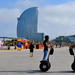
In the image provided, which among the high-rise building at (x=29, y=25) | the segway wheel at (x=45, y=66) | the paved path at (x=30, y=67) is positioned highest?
the high-rise building at (x=29, y=25)

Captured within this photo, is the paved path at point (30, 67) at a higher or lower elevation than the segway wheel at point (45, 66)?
lower

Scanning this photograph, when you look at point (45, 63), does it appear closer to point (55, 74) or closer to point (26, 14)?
point (55, 74)

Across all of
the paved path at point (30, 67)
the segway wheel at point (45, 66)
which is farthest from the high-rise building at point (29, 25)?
the segway wheel at point (45, 66)

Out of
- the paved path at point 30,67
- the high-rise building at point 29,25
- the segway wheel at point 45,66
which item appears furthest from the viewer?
the high-rise building at point 29,25

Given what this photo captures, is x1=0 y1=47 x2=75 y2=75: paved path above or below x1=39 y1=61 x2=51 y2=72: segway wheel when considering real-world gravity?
below

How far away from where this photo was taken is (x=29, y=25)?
190 meters

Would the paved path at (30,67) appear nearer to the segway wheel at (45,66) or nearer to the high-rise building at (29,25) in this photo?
the segway wheel at (45,66)

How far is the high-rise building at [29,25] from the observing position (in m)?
183

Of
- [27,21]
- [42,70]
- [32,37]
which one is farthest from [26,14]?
[42,70]

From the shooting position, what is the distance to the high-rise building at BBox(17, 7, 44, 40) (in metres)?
183

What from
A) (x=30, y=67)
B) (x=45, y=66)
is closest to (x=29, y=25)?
→ (x=30, y=67)

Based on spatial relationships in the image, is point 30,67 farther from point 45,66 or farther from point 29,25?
point 29,25

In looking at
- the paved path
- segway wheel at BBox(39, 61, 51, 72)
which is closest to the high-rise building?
the paved path

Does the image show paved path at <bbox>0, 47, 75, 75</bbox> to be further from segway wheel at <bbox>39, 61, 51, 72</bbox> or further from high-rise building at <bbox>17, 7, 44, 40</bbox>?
high-rise building at <bbox>17, 7, 44, 40</bbox>
